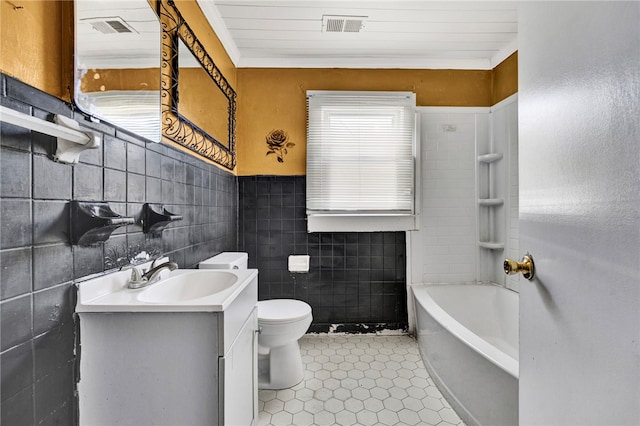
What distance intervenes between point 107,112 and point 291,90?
6.03 ft

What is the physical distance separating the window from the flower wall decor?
20 cm

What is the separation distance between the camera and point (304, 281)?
2676mm

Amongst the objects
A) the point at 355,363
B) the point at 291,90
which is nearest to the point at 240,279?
the point at 355,363

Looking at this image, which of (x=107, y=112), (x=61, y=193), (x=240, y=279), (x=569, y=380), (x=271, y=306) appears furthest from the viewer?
(x=271, y=306)

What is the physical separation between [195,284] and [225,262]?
500mm

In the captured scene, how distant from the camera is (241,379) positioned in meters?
1.16

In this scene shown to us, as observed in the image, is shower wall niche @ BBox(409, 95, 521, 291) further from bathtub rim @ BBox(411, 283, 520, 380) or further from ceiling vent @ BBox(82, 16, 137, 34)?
ceiling vent @ BBox(82, 16, 137, 34)

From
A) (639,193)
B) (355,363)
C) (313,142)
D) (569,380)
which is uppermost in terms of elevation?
(313,142)

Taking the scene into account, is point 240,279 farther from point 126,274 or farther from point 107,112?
point 107,112

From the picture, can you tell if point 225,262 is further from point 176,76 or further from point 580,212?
point 580,212

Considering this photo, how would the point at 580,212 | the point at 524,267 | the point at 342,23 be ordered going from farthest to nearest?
the point at 342,23, the point at 524,267, the point at 580,212

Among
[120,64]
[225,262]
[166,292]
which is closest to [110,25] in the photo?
[120,64]

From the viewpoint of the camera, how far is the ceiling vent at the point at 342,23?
6.78 feet

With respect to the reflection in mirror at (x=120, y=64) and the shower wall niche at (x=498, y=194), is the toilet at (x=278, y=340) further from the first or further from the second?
the shower wall niche at (x=498, y=194)
